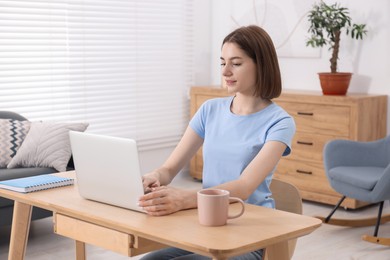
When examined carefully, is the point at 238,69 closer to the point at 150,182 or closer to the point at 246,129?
the point at 246,129

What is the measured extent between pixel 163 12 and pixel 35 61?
1446 millimetres

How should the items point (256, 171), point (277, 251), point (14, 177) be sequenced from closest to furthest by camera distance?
point (277, 251) → point (256, 171) → point (14, 177)

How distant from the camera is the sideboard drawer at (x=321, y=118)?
5121mm

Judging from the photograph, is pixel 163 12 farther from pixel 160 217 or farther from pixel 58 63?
pixel 160 217

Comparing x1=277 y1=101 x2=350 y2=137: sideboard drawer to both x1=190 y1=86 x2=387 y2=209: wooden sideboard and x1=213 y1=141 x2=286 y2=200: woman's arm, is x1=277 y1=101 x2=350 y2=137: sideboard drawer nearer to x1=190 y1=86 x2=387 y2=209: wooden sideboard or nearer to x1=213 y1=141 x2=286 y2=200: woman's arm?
x1=190 y1=86 x2=387 y2=209: wooden sideboard

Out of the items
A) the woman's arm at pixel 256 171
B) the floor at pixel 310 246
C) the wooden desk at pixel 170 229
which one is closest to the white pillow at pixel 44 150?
the floor at pixel 310 246

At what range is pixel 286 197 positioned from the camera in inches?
107

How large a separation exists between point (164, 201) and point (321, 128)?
131 inches

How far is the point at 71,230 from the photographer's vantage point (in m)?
2.24

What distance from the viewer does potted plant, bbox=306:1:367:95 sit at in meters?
5.26

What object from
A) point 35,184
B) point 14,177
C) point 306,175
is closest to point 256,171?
point 35,184

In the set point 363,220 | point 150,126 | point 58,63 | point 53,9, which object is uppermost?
point 53,9

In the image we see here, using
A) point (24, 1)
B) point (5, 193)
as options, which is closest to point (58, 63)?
point (24, 1)

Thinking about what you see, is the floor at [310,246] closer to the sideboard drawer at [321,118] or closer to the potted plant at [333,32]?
the sideboard drawer at [321,118]
